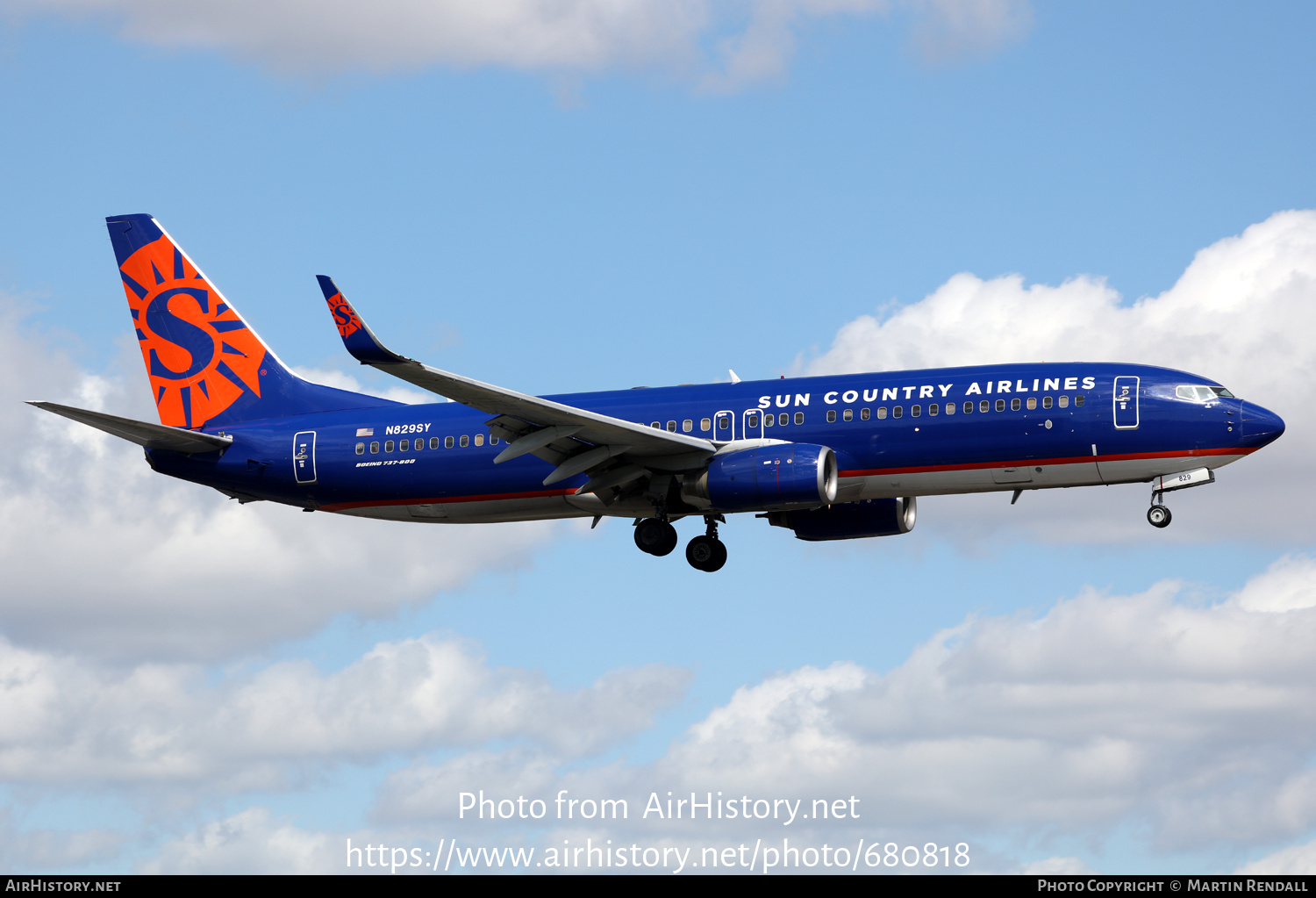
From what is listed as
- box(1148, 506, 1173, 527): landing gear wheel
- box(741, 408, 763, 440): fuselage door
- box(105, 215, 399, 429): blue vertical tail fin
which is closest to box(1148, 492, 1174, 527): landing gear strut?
box(1148, 506, 1173, 527): landing gear wheel

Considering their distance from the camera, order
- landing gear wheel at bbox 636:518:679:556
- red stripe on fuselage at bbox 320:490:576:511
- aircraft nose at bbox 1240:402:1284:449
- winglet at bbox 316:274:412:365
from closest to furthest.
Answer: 1. winglet at bbox 316:274:412:365
2. aircraft nose at bbox 1240:402:1284:449
3. landing gear wheel at bbox 636:518:679:556
4. red stripe on fuselage at bbox 320:490:576:511

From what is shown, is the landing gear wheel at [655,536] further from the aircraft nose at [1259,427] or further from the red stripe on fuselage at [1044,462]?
the aircraft nose at [1259,427]

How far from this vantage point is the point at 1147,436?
44.0m

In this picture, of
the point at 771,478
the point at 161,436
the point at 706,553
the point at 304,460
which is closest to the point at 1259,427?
the point at 771,478

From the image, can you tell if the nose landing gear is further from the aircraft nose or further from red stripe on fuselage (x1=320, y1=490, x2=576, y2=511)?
red stripe on fuselage (x1=320, y1=490, x2=576, y2=511)

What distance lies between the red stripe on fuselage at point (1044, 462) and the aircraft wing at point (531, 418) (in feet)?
15.6

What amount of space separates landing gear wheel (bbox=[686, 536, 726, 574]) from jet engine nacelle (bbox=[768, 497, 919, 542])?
266 centimetres

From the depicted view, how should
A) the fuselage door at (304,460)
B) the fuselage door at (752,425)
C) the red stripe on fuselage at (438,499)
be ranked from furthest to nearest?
the fuselage door at (304,460), the red stripe on fuselage at (438,499), the fuselage door at (752,425)

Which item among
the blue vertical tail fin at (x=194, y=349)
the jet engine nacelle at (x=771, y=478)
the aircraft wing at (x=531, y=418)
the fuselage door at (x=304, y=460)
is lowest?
the jet engine nacelle at (x=771, y=478)

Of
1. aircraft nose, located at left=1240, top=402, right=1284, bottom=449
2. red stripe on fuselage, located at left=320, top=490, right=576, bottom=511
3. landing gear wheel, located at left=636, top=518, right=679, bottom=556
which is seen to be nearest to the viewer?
aircraft nose, located at left=1240, top=402, right=1284, bottom=449

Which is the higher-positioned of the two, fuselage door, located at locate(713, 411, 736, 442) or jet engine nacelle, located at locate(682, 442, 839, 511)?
fuselage door, located at locate(713, 411, 736, 442)

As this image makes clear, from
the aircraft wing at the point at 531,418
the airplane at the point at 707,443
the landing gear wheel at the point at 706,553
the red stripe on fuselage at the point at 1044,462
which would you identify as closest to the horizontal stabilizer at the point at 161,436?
the airplane at the point at 707,443

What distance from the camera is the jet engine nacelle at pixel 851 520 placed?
50.9m

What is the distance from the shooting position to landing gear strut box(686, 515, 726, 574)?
49.2 meters
